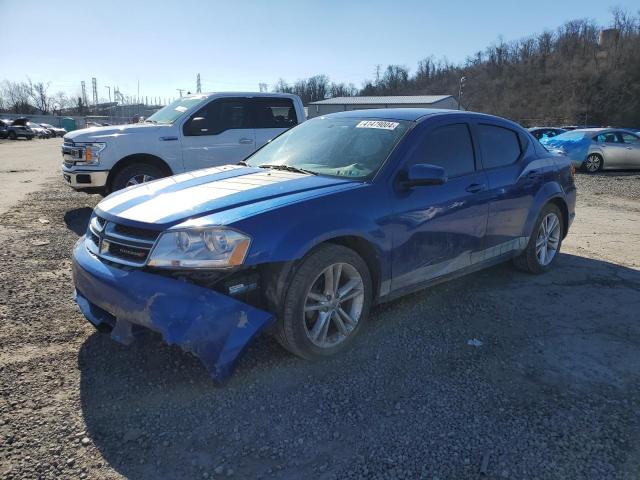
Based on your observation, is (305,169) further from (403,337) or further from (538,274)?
(538,274)

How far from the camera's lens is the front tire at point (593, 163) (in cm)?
1673

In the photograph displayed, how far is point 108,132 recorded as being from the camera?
793 cm

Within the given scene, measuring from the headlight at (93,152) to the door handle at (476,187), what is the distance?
593 centimetres

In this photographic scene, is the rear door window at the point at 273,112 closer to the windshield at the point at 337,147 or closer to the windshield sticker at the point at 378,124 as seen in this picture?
the windshield at the point at 337,147

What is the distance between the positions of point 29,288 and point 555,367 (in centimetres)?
447

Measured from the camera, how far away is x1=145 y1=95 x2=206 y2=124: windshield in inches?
339

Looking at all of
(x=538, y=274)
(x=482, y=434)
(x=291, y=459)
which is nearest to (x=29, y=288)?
(x=291, y=459)

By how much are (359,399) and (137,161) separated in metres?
6.50

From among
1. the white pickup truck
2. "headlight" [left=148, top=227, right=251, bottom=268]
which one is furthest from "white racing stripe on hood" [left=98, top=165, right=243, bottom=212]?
the white pickup truck

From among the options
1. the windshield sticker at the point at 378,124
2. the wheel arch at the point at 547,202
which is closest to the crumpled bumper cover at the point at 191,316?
the windshield sticker at the point at 378,124

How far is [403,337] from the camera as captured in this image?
3729 mm

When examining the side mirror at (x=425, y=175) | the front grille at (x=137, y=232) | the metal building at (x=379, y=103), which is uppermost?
the metal building at (x=379, y=103)

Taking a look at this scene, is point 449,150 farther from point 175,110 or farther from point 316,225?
point 175,110

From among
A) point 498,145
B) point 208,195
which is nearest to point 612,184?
point 498,145
